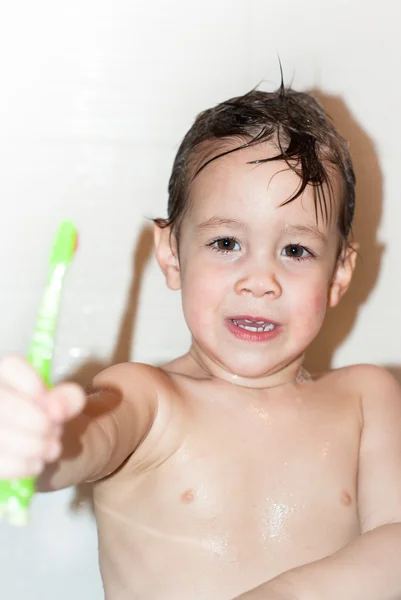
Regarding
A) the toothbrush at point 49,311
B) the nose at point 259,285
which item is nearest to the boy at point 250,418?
the nose at point 259,285

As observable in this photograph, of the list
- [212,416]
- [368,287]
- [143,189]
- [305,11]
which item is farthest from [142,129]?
[212,416]

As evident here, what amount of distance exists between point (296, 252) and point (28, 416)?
1.94ft

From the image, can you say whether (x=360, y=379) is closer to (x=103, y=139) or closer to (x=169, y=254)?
(x=169, y=254)

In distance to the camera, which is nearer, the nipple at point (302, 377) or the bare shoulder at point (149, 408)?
the bare shoulder at point (149, 408)

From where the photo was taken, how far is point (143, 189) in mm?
1657

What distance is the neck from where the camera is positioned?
127cm

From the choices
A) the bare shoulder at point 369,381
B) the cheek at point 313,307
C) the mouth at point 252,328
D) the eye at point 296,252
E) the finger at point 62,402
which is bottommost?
the bare shoulder at point 369,381

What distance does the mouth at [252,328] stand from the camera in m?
1.20

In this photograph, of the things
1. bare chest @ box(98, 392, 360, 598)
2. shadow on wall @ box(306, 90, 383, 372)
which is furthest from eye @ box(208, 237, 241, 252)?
shadow on wall @ box(306, 90, 383, 372)

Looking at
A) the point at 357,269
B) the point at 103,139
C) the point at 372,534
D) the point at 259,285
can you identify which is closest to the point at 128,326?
the point at 103,139

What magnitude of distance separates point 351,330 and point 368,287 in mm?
87

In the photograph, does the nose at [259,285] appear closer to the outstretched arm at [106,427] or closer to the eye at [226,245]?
the eye at [226,245]

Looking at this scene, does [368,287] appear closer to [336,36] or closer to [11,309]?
[336,36]

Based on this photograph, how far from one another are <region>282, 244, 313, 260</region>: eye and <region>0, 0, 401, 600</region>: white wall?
0.48m
